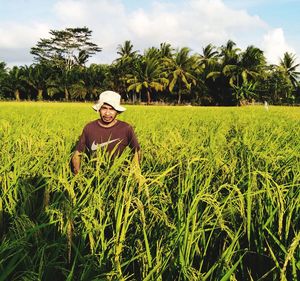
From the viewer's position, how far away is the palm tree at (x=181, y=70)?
41.0 m

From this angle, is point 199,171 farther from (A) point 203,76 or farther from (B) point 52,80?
(B) point 52,80

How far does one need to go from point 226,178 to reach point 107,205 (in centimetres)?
89

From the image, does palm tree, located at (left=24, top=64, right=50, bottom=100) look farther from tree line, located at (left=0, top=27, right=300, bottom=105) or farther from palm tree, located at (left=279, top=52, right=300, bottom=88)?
palm tree, located at (left=279, top=52, right=300, bottom=88)

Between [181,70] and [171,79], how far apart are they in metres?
1.45

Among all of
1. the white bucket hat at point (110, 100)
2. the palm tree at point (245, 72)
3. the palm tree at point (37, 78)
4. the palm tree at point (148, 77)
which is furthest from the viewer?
the palm tree at point (37, 78)

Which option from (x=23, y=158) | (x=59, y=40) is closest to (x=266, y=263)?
(x=23, y=158)

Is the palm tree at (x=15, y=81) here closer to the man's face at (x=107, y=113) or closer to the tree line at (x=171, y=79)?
the tree line at (x=171, y=79)

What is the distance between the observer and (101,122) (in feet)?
10.4

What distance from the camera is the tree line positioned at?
39.2 metres

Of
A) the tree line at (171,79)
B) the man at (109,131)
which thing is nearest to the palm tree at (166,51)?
the tree line at (171,79)

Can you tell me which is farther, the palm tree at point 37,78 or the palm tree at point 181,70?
Result: the palm tree at point 37,78

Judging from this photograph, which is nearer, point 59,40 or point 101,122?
point 101,122

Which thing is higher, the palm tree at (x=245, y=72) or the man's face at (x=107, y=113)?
the palm tree at (x=245, y=72)

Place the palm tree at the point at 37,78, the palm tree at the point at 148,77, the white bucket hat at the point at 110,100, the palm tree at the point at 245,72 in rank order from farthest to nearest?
1. the palm tree at the point at 37,78
2. the palm tree at the point at 148,77
3. the palm tree at the point at 245,72
4. the white bucket hat at the point at 110,100
